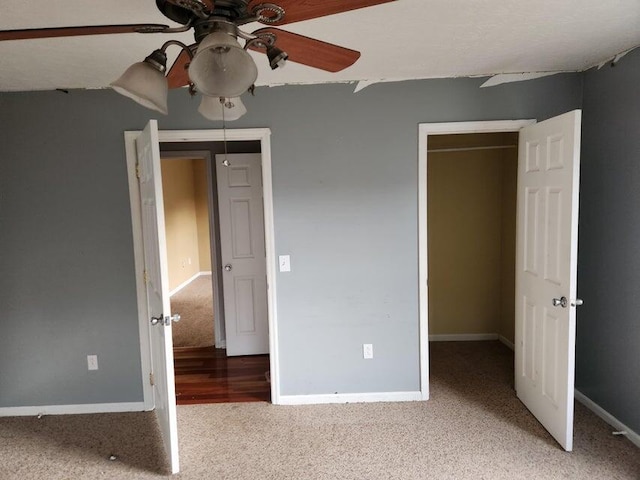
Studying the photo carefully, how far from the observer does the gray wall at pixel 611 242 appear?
236cm

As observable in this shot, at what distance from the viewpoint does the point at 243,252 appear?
159 inches

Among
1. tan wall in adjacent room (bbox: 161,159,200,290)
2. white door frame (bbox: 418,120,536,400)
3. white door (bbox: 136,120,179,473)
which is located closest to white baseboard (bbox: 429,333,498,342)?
white door frame (bbox: 418,120,536,400)

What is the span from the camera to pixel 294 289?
2930mm

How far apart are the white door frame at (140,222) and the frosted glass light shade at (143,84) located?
159cm

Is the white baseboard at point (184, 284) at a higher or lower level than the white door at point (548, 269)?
lower

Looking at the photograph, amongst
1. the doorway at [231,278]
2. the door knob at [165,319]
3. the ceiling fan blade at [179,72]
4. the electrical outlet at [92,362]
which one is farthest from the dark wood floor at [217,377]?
the ceiling fan blade at [179,72]

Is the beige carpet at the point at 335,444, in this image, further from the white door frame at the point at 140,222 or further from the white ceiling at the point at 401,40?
the white ceiling at the point at 401,40

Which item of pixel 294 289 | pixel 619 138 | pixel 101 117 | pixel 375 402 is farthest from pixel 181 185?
pixel 619 138

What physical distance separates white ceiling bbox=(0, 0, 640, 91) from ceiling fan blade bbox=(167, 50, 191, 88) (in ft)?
0.82

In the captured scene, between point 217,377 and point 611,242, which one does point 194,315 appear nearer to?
point 217,377

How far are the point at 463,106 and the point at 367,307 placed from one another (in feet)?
5.03

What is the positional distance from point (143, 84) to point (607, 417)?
3138 mm

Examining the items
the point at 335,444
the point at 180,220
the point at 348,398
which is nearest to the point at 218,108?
the point at 335,444

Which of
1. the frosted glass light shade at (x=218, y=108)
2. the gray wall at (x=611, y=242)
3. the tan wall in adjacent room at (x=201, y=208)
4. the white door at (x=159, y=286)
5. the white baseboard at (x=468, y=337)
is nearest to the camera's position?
the frosted glass light shade at (x=218, y=108)
